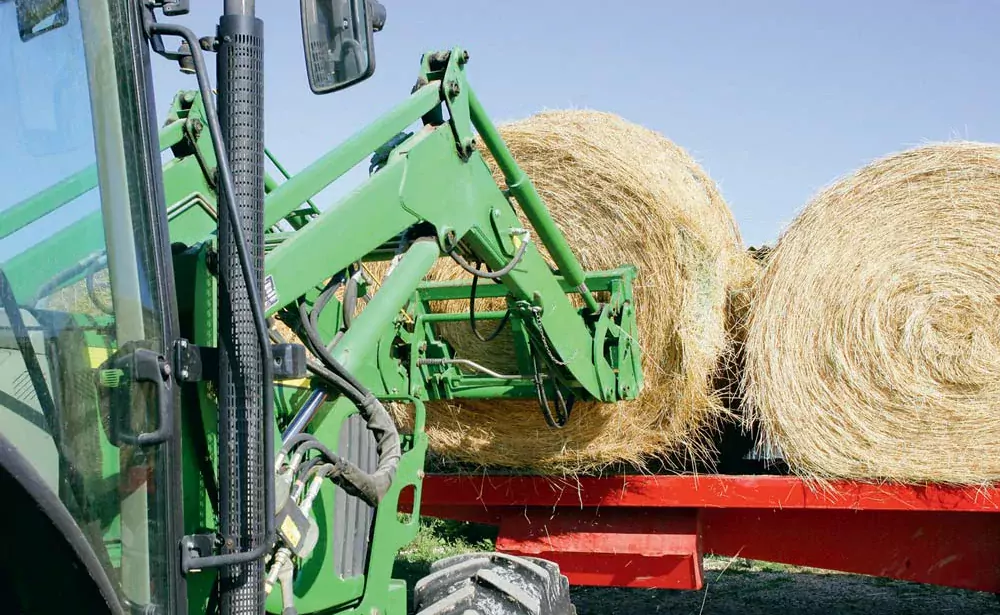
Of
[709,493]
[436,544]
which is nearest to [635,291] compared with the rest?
[709,493]

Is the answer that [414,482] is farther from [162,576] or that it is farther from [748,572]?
[748,572]

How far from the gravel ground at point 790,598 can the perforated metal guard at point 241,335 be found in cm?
424

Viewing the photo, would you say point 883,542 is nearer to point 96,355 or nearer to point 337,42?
point 337,42

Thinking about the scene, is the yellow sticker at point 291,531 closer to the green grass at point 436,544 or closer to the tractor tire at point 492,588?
the tractor tire at point 492,588

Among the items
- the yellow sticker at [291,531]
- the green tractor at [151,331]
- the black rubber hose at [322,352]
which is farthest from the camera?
the black rubber hose at [322,352]

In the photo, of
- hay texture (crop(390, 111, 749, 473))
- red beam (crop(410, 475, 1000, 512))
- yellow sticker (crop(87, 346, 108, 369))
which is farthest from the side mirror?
red beam (crop(410, 475, 1000, 512))

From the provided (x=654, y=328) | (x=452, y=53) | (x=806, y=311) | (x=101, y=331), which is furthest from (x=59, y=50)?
(x=806, y=311)

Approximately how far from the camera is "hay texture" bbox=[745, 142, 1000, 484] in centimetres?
420

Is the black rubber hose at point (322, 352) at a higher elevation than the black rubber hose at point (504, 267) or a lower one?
lower

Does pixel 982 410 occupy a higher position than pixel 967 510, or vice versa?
pixel 982 410

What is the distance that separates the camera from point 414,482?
8.95 feet

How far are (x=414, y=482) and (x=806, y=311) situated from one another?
230cm

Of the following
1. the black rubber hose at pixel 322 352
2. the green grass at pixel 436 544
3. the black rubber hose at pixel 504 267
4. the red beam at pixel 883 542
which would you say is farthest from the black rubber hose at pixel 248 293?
the green grass at pixel 436 544

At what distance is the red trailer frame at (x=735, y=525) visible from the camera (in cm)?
408
